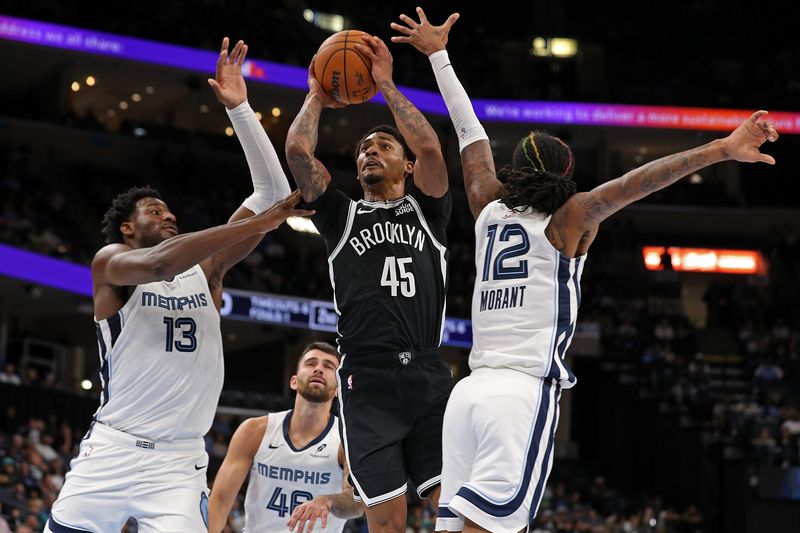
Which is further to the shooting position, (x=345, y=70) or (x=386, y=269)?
(x=345, y=70)

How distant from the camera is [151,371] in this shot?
6.11 metres

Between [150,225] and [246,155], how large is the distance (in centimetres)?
74

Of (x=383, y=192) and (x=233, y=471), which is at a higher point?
(x=383, y=192)

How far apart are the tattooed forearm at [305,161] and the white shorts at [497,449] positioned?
1.53 m

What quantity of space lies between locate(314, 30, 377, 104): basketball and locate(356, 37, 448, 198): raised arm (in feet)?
0.19

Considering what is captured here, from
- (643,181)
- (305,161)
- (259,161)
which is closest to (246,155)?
(259,161)

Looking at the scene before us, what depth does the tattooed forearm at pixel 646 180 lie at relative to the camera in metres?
4.93

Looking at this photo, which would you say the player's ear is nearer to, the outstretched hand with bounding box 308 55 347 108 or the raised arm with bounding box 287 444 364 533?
the outstretched hand with bounding box 308 55 347 108

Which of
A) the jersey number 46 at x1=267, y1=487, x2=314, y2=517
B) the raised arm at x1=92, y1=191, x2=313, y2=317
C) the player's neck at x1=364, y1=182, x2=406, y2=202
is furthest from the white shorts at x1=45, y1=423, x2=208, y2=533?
the player's neck at x1=364, y1=182, x2=406, y2=202

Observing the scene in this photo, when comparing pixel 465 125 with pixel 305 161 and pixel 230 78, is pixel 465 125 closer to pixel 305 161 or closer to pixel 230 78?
pixel 305 161

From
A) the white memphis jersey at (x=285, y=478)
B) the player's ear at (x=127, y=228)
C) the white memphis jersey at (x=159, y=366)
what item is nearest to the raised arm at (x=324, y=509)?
the white memphis jersey at (x=285, y=478)

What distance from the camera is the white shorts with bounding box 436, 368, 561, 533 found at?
16.1 ft

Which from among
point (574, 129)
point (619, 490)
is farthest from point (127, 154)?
point (619, 490)

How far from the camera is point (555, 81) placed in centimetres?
3719
